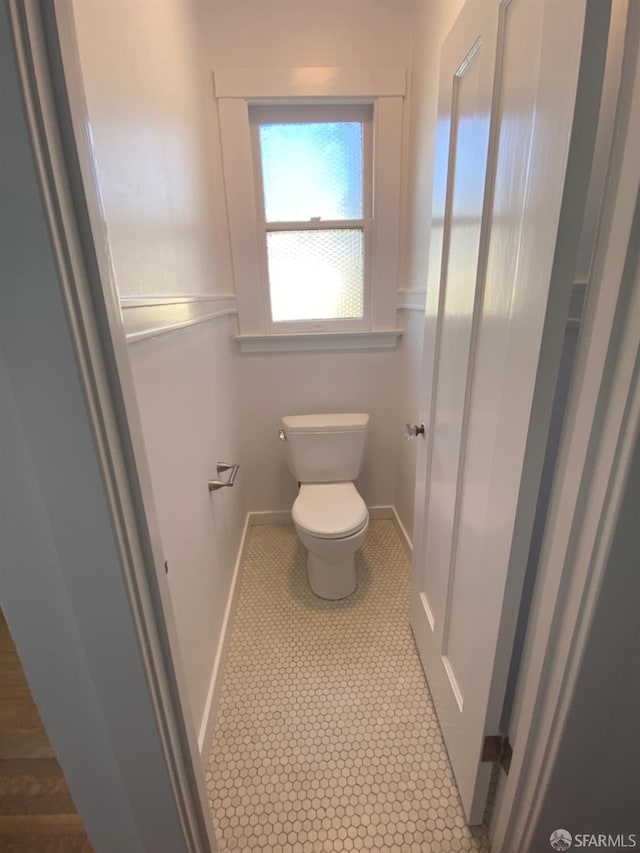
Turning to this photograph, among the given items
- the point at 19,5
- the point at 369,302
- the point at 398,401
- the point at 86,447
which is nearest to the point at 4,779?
the point at 86,447

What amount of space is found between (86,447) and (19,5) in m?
0.46

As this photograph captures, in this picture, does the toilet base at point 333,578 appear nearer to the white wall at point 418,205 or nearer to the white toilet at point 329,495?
the white toilet at point 329,495

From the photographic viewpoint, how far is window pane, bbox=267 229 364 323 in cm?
193

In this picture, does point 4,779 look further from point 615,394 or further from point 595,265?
point 595,265

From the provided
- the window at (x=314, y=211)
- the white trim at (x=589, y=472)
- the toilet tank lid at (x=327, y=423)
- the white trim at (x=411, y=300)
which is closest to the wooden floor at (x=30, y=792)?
→ the white trim at (x=589, y=472)

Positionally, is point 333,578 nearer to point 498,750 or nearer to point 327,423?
point 327,423

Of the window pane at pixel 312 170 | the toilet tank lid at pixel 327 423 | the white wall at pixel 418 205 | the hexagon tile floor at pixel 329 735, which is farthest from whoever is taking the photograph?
the toilet tank lid at pixel 327 423

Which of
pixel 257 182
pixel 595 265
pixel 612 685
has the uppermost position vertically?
pixel 257 182

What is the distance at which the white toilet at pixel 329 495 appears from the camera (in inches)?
61.8

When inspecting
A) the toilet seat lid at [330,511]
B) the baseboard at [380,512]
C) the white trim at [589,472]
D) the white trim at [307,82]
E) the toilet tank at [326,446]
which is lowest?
the baseboard at [380,512]

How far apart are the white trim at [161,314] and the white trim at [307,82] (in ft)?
3.21

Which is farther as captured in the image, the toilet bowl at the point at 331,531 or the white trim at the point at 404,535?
the white trim at the point at 404,535

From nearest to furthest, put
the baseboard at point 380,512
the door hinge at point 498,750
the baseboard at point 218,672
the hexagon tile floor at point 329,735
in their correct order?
the door hinge at point 498,750, the hexagon tile floor at point 329,735, the baseboard at point 218,672, the baseboard at point 380,512

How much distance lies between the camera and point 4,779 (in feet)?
3.50
